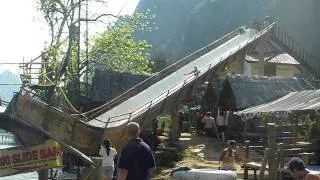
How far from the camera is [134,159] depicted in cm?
916

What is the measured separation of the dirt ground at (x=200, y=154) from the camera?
2258 centimetres

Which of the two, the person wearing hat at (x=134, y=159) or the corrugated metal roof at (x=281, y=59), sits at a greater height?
the corrugated metal roof at (x=281, y=59)

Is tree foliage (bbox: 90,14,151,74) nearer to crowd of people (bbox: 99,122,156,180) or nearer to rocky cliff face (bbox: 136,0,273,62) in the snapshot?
crowd of people (bbox: 99,122,156,180)

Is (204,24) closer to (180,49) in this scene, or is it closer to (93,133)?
(180,49)

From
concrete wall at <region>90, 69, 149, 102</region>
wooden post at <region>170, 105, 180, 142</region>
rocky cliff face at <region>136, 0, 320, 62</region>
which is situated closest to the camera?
wooden post at <region>170, 105, 180, 142</region>

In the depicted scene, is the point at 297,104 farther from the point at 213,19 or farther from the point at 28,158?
the point at 213,19

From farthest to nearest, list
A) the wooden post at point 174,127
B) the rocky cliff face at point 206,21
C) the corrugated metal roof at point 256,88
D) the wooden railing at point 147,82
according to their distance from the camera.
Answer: the rocky cliff face at point 206,21, the corrugated metal roof at point 256,88, the wooden post at point 174,127, the wooden railing at point 147,82

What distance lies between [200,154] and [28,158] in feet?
47.6

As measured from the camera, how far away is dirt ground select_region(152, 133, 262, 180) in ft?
74.1

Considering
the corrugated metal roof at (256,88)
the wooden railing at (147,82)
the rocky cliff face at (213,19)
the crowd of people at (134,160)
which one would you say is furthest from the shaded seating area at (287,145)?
the rocky cliff face at (213,19)

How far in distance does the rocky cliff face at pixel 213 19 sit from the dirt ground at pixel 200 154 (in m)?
61.3

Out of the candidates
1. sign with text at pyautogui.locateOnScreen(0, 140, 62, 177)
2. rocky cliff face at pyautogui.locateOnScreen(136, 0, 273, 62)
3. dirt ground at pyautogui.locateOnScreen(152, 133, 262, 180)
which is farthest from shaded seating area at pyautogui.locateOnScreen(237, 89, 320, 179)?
rocky cliff face at pyautogui.locateOnScreen(136, 0, 273, 62)

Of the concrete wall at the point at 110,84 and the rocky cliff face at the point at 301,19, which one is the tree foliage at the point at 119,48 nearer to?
the concrete wall at the point at 110,84

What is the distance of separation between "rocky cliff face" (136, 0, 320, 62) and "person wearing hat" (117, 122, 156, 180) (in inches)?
3198
